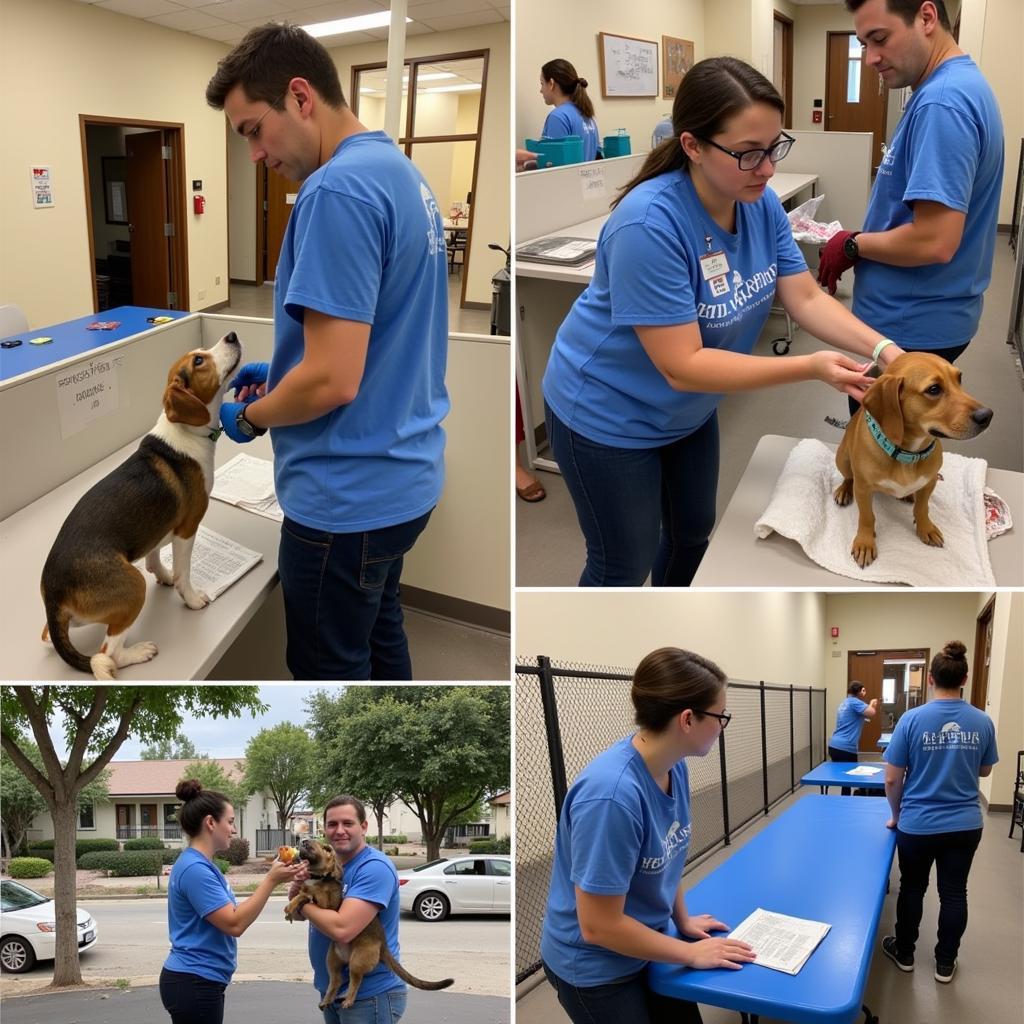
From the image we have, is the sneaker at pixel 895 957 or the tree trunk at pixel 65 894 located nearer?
the sneaker at pixel 895 957

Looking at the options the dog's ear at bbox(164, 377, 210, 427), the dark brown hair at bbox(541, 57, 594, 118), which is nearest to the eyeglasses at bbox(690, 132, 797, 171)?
the dog's ear at bbox(164, 377, 210, 427)

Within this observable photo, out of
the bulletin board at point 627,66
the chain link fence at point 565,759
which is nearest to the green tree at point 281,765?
the chain link fence at point 565,759

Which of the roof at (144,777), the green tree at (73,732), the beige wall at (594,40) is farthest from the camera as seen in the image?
the beige wall at (594,40)

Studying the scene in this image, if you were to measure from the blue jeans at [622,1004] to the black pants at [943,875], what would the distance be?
137cm

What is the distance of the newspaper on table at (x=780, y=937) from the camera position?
1.44 m

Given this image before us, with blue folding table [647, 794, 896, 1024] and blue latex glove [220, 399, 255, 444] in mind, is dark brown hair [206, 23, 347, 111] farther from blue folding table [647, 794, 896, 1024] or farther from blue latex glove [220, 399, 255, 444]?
blue folding table [647, 794, 896, 1024]

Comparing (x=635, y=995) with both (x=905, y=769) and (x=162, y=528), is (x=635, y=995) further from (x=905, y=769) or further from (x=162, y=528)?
(x=905, y=769)

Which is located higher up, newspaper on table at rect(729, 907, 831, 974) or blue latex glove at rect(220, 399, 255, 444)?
blue latex glove at rect(220, 399, 255, 444)

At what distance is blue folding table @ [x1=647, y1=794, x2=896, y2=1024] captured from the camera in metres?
1.32

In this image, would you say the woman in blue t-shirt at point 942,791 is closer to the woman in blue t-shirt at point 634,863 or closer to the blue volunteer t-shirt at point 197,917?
the woman in blue t-shirt at point 634,863

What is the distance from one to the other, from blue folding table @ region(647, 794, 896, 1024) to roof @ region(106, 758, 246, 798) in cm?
326

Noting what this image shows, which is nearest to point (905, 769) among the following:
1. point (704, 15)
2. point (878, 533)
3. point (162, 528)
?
point (878, 533)

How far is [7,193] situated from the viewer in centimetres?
704

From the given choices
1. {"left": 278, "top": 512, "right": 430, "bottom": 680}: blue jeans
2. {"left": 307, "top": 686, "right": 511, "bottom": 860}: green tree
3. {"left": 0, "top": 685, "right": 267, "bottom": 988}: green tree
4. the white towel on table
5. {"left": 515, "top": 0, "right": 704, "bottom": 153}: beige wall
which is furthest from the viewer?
{"left": 515, "top": 0, "right": 704, "bottom": 153}: beige wall
